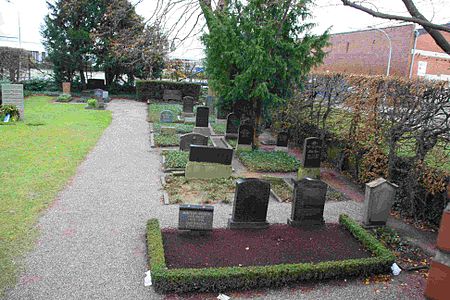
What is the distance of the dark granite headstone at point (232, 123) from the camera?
15758 mm

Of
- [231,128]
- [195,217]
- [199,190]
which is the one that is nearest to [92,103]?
[231,128]

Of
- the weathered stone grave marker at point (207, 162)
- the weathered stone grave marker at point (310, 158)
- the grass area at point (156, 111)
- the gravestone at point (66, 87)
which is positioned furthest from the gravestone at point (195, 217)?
the gravestone at point (66, 87)

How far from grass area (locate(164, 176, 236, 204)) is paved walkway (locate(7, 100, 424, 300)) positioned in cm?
37

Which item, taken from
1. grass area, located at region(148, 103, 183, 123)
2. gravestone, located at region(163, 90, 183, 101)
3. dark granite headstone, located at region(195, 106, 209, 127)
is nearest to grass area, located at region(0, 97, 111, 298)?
grass area, located at region(148, 103, 183, 123)

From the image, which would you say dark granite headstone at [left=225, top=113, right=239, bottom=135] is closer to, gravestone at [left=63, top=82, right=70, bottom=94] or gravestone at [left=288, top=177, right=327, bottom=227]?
gravestone at [left=288, top=177, right=327, bottom=227]

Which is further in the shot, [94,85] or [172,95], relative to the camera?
[94,85]

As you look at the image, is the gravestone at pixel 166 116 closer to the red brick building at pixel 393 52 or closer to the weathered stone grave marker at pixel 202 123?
the weathered stone grave marker at pixel 202 123

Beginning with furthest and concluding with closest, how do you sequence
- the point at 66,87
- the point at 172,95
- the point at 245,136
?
1. the point at 66,87
2. the point at 172,95
3. the point at 245,136

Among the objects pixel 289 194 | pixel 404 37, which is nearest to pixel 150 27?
pixel 289 194

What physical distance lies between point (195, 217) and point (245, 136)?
757 cm

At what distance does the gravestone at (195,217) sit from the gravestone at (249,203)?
24.9 inches

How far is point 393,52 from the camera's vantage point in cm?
3572

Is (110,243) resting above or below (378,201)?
below

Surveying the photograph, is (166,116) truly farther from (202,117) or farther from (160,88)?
(160,88)
